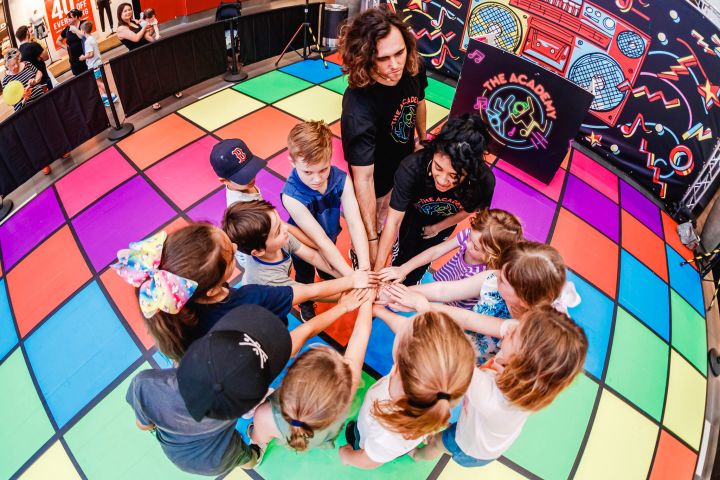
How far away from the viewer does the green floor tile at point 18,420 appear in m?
2.49

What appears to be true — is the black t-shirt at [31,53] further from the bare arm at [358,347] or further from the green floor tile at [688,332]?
the green floor tile at [688,332]

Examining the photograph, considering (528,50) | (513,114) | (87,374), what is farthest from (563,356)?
(528,50)

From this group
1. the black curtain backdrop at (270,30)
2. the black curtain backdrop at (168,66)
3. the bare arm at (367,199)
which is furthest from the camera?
the black curtain backdrop at (270,30)

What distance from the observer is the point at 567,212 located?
4246 millimetres

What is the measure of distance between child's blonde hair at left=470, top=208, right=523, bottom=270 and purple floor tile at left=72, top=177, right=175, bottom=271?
3011 mm

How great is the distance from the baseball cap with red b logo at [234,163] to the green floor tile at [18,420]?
204cm

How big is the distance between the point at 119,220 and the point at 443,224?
3109mm

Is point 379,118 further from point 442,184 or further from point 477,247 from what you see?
point 477,247

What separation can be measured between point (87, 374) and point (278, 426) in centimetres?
194

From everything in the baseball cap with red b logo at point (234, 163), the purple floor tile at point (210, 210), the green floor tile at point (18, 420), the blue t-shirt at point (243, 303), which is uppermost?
the baseball cap with red b logo at point (234, 163)

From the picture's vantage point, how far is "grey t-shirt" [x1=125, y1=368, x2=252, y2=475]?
5.24 feet

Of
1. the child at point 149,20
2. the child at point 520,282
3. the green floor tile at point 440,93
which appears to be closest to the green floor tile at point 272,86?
the green floor tile at point 440,93

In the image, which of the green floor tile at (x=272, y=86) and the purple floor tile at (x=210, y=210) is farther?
the green floor tile at (x=272, y=86)

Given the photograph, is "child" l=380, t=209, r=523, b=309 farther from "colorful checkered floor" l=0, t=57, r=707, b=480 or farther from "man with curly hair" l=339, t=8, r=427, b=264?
"colorful checkered floor" l=0, t=57, r=707, b=480
